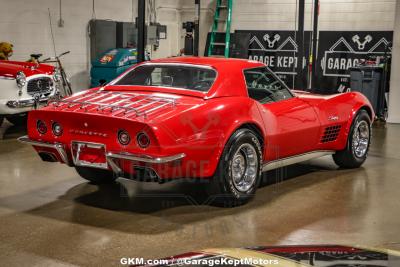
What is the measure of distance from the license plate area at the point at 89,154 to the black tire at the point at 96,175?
96 cm

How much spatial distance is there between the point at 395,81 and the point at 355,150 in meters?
4.87

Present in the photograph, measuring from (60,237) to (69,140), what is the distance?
1008 mm

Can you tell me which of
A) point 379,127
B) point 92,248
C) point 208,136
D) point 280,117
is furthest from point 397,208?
point 379,127

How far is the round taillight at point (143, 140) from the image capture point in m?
5.00

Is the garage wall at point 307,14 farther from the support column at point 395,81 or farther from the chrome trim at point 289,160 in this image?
the chrome trim at point 289,160

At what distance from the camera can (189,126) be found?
515 cm

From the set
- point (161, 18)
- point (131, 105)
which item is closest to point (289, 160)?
point (131, 105)

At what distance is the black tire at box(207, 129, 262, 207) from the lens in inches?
214

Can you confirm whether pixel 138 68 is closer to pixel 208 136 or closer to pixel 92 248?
pixel 208 136

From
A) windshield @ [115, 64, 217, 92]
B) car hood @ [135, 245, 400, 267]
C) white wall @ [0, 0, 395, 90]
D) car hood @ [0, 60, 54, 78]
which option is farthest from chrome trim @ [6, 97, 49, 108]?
car hood @ [135, 245, 400, 267]

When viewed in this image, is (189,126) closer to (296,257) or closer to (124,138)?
(124,138)

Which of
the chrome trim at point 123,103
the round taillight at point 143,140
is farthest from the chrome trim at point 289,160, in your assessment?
the round taillight at point 143,140

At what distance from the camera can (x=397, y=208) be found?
573 centimetres

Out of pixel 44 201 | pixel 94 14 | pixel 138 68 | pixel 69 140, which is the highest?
pixel 94 14
